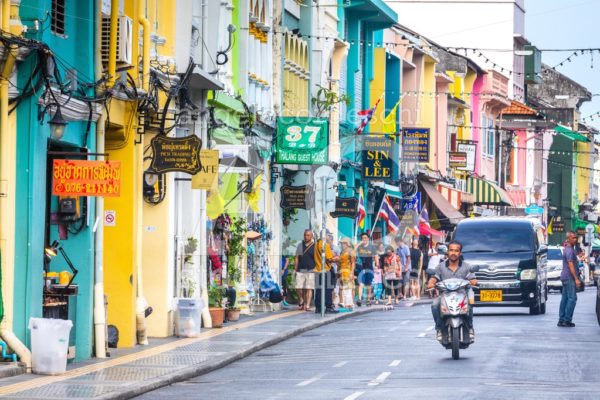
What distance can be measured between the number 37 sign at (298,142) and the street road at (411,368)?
9.57 m

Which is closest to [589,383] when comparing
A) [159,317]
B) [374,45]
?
[159,317]

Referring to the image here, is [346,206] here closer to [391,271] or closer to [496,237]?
[391,271]

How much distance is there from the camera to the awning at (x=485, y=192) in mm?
80438

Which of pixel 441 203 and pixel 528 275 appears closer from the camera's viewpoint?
pixel 528 275

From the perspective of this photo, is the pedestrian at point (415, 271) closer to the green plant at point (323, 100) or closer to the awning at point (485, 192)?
the green plant at point (323, 100)

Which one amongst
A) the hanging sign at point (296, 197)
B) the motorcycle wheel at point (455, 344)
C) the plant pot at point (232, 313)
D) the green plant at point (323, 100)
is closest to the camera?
the motorcycle wheel at point (455, 344)

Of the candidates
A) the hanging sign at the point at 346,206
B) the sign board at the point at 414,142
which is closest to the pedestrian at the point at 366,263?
the hanging sign at the point at 346,206

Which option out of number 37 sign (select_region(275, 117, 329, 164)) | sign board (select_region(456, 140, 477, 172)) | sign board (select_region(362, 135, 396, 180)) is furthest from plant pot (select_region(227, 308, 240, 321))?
sign board (select_region(456, 140, 477, 172))

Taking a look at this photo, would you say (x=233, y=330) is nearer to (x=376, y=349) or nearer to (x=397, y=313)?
(x=376, y=349)

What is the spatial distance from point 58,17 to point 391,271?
25716 mm

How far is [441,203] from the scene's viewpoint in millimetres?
69812

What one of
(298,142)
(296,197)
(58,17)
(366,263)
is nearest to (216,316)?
(58,17)

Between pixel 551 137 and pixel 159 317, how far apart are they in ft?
262

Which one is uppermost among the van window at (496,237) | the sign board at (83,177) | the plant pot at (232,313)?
the sign board at (83,177)
